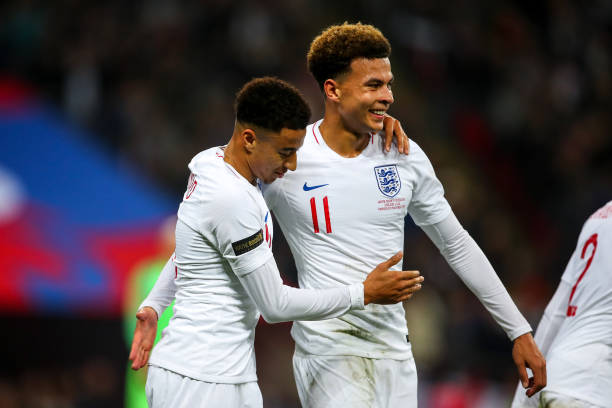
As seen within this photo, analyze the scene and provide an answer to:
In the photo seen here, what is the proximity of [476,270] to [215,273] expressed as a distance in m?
1.33

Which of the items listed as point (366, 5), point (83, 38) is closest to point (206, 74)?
point (83, 38)

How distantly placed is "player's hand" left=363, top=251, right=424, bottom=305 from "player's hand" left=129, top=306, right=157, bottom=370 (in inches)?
39.2

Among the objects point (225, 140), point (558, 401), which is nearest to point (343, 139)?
point (558, 401)

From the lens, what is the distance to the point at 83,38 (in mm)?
Answer: 10734

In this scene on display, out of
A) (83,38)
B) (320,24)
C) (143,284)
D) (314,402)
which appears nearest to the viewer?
(314,402)

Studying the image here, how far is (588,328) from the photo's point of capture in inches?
154

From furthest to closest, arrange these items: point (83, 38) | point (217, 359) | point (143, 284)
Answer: point (83, 38)
point (143, 284)
point (217, 359)

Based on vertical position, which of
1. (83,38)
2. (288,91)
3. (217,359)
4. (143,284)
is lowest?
(143,284)

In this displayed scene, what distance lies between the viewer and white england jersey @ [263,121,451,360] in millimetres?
3865

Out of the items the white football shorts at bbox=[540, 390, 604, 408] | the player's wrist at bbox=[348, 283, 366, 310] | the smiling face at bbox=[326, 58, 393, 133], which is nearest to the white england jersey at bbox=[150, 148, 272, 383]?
the player's wrist at bbox=[348, 283, 366, 310]

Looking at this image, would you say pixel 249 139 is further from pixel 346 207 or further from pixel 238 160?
pixel 346 207

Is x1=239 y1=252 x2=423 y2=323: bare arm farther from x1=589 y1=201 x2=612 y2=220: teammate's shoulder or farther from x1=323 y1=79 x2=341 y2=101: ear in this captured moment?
x1=589 y1=201 x2=612 y2=220: teammate's shoulder

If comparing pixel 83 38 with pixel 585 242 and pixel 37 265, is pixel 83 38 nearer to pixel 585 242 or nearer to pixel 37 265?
pixel 37 265

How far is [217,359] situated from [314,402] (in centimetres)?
69
